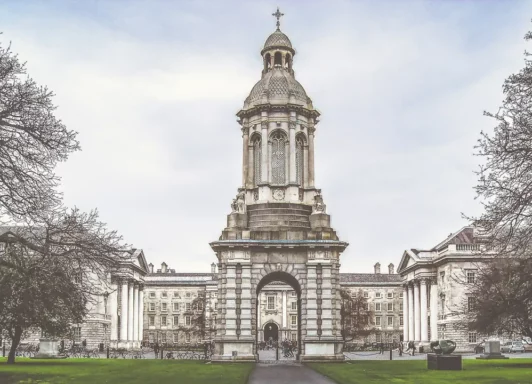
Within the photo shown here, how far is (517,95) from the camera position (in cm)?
2344

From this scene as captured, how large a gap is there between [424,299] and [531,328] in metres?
43.8

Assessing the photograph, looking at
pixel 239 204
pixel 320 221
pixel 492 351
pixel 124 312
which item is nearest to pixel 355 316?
pixel 124 312

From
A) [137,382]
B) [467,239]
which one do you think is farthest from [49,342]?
[467,239]

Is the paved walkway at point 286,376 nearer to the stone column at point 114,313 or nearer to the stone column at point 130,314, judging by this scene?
the stone column at point 114,313

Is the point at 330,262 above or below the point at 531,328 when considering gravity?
above

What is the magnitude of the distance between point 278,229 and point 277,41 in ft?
41.4

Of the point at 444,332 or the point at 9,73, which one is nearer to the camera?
the point at 9,73

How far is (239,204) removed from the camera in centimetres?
4819

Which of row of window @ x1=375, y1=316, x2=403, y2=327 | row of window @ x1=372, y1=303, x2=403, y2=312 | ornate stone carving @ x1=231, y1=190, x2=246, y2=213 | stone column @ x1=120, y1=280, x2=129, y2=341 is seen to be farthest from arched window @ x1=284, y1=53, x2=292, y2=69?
row of window @ x1=375, y1=316, x2=403, y2=327

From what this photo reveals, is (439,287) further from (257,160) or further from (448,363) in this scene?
(448,363)

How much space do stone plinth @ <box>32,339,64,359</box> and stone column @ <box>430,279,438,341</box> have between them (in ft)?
160

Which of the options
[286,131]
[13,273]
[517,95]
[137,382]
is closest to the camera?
[517,95]

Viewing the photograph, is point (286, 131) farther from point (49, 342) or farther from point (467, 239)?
point (467, 239)

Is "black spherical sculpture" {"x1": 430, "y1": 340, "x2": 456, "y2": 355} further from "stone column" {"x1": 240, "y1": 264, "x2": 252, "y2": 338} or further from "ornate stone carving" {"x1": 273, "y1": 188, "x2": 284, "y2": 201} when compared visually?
"ornate stone carving" {"x1": 273, "y1": 188, "x2": 284, "y2": 201}
